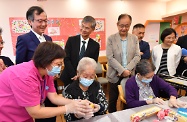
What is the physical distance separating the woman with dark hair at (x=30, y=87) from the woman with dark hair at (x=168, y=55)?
1.59 meters

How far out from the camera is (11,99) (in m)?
0.93

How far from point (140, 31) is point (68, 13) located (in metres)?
1.80

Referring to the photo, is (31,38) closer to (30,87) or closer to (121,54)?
(30,87)

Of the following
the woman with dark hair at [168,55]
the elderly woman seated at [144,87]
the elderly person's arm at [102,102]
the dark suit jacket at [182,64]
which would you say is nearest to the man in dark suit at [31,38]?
the elderly person's arm at [102,102]

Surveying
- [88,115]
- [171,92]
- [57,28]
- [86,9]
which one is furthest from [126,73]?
[86,9]

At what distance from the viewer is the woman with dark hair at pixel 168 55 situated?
2.16 m

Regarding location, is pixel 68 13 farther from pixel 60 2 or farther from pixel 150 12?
pixel 150 12

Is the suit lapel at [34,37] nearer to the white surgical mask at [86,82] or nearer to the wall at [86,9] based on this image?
the white surgical mask at [86,82]

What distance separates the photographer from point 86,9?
3678mm

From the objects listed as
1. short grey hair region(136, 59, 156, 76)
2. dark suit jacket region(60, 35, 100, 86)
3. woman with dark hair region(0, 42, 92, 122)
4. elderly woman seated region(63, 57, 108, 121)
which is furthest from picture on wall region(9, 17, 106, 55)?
woman with dark hair region(0, 42, 92, 122)

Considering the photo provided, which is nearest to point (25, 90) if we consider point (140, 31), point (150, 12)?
point (140, 31)

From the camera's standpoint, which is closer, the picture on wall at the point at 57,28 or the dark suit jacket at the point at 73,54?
the dark suit jacket at the point at 73,54

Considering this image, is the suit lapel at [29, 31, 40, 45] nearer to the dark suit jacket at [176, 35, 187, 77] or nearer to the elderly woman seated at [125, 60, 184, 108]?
the elderly woman seated at [125, 60, 184, 108]

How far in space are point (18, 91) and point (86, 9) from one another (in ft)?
10.4
